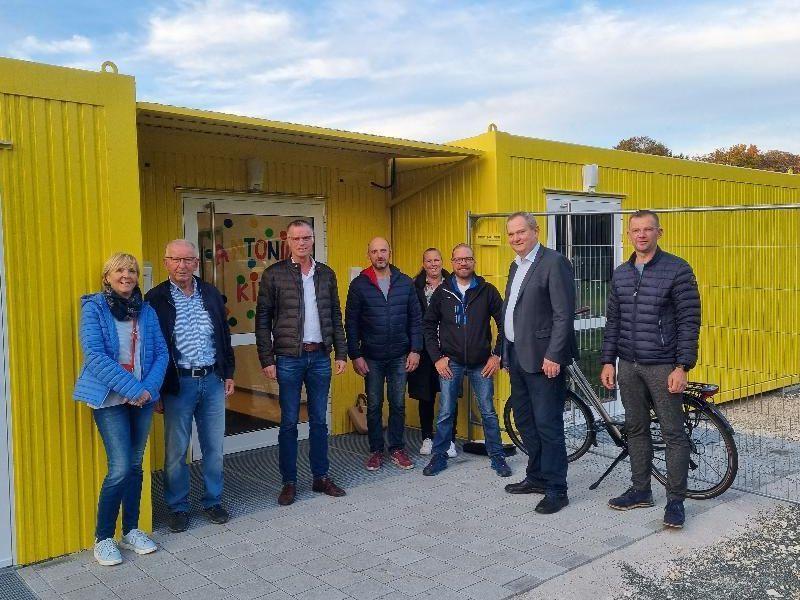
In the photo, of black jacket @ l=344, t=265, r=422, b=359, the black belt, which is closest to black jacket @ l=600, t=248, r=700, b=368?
black jacket @ l=344, t=265, r=422, b=359

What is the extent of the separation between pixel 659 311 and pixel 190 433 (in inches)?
116

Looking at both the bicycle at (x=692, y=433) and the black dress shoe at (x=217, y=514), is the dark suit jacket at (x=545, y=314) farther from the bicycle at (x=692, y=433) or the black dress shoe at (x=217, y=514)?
the black dress shoe at (x=217, y=514)

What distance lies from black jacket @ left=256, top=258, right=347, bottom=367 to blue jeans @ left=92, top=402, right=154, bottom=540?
1026mm

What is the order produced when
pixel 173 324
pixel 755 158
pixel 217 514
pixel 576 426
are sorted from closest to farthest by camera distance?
pixel 173 324, pixel 217 514, pixel 576 426, pixel 755 158

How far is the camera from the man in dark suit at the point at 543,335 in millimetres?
4449

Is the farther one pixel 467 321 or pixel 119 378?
pixel 467 321

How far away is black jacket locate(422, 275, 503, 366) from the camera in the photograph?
214 inches

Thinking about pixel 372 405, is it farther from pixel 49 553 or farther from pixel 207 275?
pixel 49 553

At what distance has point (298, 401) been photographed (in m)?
4.91

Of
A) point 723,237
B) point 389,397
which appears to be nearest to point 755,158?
point 723,237

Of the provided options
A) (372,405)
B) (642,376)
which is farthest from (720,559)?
(372,405)

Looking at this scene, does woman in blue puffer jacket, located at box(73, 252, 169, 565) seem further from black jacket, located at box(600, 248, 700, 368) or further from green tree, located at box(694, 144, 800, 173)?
green tree, located at box(694, 144, 800, 173)

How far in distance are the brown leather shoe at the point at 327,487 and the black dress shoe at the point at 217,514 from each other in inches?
28.2

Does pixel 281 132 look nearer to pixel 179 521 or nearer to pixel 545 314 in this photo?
Result: pixel 545 314
